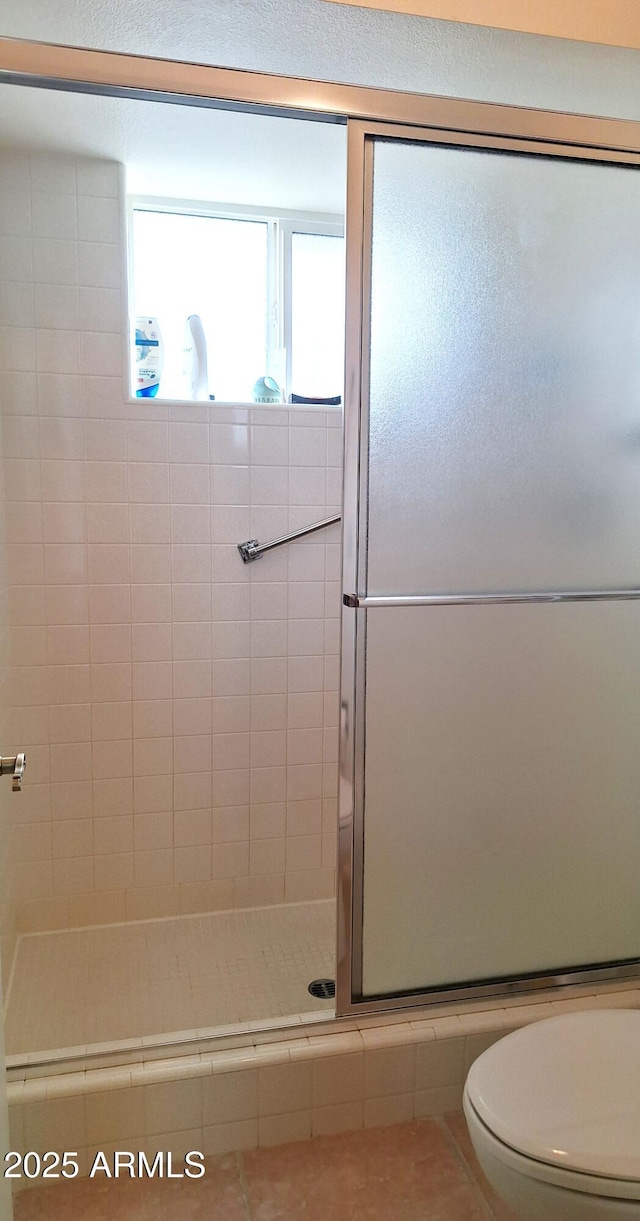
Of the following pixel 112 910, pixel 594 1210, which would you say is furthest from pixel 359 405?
pixel 112 910

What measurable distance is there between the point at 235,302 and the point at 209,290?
0.08 meters

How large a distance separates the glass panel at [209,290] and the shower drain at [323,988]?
5.14 ft

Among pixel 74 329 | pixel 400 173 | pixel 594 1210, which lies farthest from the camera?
pixel 74 329

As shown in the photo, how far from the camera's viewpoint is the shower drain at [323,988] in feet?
6.70

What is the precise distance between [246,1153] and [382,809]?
73cm

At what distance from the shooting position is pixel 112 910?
95.7 inches

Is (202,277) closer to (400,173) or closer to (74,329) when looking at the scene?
(74,329)

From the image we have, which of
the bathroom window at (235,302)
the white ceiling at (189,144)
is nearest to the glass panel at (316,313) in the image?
the bathroom window at (235,302)

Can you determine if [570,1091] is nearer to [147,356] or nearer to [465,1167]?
[465,1167]

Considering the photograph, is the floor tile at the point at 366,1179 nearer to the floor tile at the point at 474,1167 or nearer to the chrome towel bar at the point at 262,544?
the floor tile at the point at 474,1167

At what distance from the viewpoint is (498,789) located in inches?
70.6

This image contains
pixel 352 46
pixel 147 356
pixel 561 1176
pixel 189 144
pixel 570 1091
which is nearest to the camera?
pixel 561 1176

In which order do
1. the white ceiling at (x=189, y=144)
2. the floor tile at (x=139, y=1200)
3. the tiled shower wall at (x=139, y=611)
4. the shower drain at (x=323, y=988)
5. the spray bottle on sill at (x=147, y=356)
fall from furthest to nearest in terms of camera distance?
the spray bottle on sill at (x=147, y=356), the tiled shower wall at (x=139, y=611), the shower drain at (x=323, y=988), the white ceiling at (x=189, y=144), the floor tile at (x=139, y=1200)

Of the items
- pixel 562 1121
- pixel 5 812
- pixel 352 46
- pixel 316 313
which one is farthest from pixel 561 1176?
pixel 316 313
